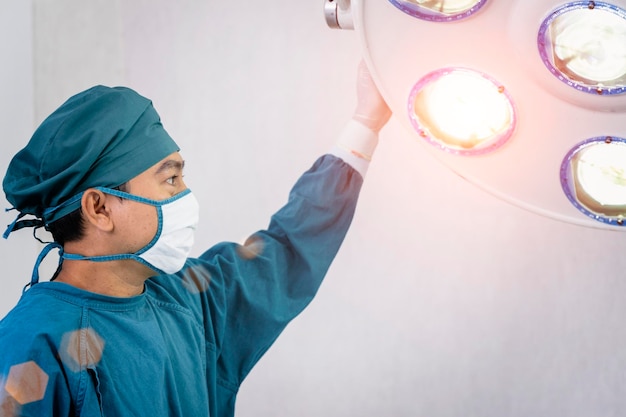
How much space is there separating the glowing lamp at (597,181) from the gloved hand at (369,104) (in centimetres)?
54

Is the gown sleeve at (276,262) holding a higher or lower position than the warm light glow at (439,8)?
lower

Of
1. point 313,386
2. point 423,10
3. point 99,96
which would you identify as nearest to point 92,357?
point 99,96

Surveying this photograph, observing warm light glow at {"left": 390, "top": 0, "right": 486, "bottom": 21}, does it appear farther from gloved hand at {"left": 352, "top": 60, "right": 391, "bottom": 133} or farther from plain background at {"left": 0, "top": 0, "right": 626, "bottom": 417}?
plain background at {"left": 0, "top": 0, "right": 626, "bottom": 417}

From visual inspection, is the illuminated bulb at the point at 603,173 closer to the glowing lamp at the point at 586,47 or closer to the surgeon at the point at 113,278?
the glowing lamp at the point at 586,47

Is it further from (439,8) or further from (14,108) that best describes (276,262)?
(14,108)

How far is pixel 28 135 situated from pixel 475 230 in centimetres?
130

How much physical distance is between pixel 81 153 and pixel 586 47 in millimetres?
850

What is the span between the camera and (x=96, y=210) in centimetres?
156

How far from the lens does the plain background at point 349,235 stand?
2.21 metres

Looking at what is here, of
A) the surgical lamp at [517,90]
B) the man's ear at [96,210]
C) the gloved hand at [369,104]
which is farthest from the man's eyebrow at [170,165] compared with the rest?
the surgical lamp at [517,90]

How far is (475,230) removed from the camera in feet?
7.45

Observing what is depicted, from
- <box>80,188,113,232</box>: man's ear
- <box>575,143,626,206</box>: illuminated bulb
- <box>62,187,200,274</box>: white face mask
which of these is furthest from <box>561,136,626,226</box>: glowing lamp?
<box>80,188,113,232</box>: man's ear

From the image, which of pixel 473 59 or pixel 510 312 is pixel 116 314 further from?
pixel 510 312

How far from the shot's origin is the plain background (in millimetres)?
2211
